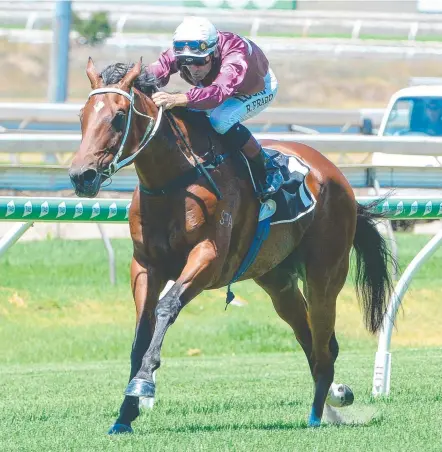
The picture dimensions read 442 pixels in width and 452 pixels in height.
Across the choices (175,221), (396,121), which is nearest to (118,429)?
(175,221)

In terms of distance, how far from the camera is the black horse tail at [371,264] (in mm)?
7871

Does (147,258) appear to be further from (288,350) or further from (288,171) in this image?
(288,350)

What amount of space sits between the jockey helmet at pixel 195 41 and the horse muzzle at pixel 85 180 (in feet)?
3.21

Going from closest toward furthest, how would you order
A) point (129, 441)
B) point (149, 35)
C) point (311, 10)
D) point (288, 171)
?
1. point (129, 441)
2. point (288, 171)
3. point (149, 35)
4. point (311, 10)

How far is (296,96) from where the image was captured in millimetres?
39156

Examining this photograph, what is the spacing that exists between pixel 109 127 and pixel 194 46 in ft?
2.50

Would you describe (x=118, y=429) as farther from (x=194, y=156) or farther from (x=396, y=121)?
(x=396, y=121)

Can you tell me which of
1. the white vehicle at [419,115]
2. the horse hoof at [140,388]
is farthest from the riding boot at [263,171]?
the white vehicle at [419,115]

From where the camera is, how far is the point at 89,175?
5.70 meters

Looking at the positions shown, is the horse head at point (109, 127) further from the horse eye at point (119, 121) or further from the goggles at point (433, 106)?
the goggles at point (433, 106)

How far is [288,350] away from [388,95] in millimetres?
28116

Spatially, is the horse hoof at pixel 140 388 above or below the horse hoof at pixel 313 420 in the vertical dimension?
above

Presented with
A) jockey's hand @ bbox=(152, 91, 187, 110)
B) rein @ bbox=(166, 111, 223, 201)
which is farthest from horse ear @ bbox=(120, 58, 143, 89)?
rein @ bbox=(166, 111, 223, 201)

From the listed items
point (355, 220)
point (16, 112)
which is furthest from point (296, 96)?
point (355, 220)
